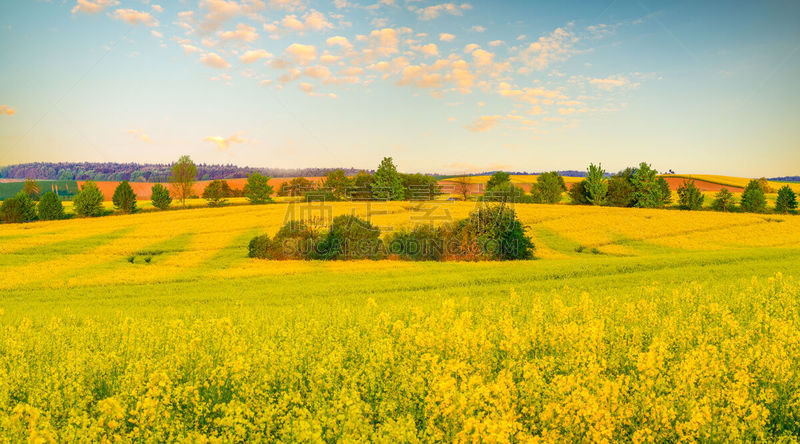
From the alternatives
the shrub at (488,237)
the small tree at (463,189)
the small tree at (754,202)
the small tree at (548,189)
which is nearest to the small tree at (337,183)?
the small tree at (463,189)

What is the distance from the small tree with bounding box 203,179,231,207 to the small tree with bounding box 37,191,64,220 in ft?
74.3

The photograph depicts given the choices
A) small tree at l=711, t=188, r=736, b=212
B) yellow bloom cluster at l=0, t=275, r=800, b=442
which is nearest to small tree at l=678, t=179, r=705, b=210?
small tree at l=711, t=188, r=736, b=212

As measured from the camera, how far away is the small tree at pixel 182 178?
85150 millimetres

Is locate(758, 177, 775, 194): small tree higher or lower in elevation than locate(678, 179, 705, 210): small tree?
higher

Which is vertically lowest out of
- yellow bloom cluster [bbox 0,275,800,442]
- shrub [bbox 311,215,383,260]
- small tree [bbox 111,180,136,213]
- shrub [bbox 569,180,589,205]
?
shrub [bbox 311,215,383,260]

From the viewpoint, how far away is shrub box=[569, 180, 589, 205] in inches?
2898

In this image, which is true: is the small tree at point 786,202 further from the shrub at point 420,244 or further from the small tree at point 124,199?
the small tree at point 124,199

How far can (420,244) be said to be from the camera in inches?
1075

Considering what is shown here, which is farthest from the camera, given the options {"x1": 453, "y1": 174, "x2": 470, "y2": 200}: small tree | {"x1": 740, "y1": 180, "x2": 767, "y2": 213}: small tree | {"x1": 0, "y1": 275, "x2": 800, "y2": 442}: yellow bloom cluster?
{"x1": 453, "y1": 174, "x2": 470, "y2": 200}: small tree

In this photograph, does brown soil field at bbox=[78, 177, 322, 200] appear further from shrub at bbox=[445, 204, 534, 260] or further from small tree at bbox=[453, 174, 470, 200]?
shrub at bbox=[445, 204, 534, 260]

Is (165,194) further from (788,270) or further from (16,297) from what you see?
(788,270)

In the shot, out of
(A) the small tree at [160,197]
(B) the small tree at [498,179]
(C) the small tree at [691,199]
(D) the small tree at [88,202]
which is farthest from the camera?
(B) the small tree at [498,179]

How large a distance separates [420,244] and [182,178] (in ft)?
253

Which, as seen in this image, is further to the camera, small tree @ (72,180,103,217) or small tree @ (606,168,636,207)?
small tree @ (606,168,636,207)
